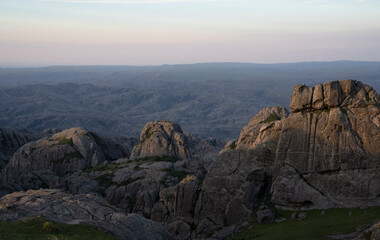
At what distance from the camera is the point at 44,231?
31625 millimetres

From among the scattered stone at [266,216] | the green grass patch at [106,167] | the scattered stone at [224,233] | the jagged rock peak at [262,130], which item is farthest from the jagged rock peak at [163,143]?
the scattered stone at [266,216]

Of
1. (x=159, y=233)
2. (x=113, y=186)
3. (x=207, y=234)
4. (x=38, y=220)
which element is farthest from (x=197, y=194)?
(x=113, y=186)

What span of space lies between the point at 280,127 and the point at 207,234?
15.0m

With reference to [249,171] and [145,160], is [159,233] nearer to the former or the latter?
[249,171]

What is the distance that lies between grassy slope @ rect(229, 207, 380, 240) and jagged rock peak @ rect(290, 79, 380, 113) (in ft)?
38.0

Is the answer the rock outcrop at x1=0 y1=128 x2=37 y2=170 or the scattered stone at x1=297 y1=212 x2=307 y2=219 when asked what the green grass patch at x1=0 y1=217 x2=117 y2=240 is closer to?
the scattered stone at x1=297 y1=212 x2=307 y2=219

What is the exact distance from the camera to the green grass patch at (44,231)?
2928 cm

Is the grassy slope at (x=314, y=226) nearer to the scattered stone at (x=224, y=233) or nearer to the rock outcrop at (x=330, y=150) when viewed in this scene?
the scattered stone at (x=224, y=233)

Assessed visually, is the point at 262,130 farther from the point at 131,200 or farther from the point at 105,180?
the point at 105,180

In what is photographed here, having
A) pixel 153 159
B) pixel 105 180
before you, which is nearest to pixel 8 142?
pixel 153 159

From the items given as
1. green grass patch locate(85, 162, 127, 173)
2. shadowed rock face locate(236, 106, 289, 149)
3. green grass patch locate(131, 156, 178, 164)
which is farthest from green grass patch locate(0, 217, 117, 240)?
green grass patch locate(131, 156, 178, 164)

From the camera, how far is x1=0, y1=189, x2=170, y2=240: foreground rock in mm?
35844

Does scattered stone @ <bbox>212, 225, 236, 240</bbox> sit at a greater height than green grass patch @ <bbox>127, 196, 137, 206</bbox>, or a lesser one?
greater

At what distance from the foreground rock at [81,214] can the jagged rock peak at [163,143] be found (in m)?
58.2
